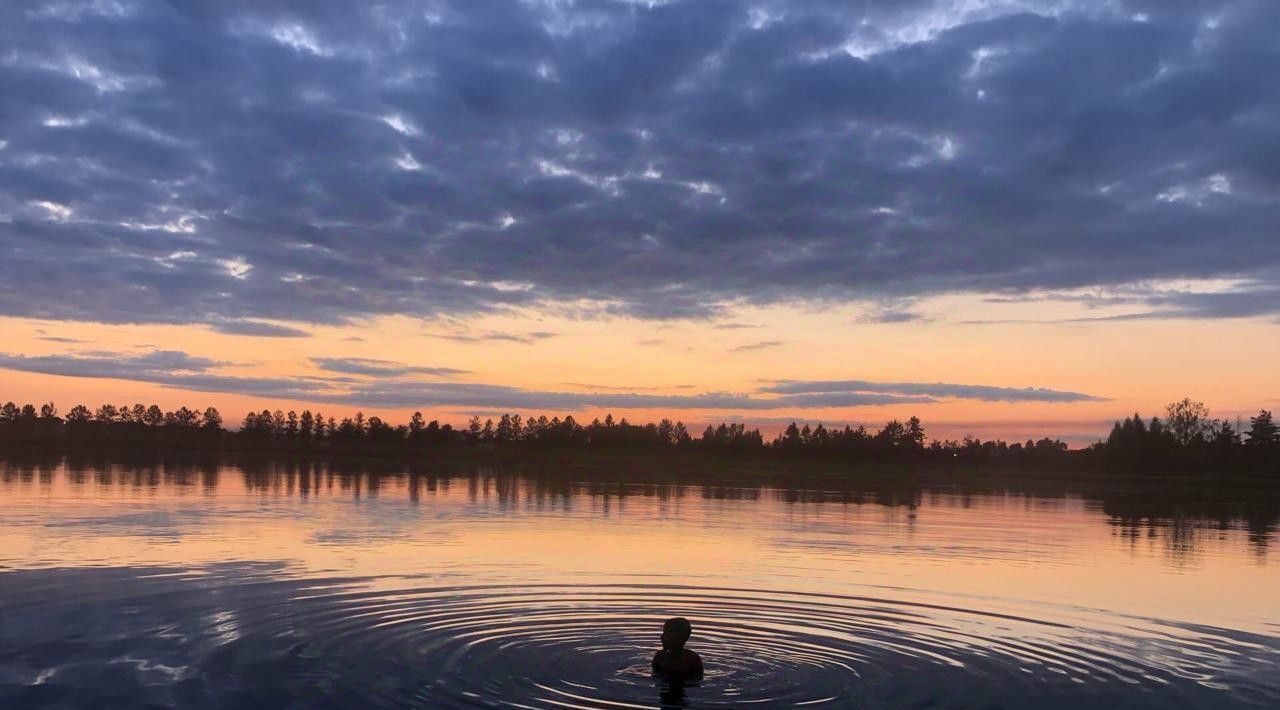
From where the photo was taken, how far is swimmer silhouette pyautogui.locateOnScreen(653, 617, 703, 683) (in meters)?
15.9

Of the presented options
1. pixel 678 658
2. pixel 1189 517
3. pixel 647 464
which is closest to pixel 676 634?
pixel 678 658

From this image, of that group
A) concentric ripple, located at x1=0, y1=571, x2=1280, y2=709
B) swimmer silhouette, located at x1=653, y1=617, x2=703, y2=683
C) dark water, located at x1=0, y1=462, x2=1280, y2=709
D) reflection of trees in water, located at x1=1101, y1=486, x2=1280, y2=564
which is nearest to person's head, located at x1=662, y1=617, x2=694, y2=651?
swimmer silhouette, located at x1=653, y1=617, x2=703, y2=683

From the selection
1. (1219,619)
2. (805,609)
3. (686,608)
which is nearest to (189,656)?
(686,608)

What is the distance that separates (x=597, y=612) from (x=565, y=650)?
3.67 metres

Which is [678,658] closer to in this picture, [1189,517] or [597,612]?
[597,612]

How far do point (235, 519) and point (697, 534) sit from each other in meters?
15.9

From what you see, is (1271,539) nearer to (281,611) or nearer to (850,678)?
(850,678)

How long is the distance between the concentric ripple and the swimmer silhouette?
0.82ft

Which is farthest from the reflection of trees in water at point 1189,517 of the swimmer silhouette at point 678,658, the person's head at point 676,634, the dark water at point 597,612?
the person's head at point 676,634

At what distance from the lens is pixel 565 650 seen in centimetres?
1769

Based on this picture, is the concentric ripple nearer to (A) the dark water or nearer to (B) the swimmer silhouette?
(A) the dark water

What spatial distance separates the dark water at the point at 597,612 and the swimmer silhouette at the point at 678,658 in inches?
15.9

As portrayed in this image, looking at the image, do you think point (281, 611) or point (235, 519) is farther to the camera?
point (235, 519)

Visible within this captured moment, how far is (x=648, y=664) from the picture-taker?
1694 centimetres
